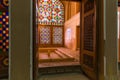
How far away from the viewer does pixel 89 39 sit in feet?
9.69

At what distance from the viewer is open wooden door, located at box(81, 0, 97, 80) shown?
258cm

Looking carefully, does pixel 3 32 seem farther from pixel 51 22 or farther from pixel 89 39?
pixel 51 22

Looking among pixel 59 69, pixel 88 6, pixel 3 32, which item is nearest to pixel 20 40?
pixel 3 32

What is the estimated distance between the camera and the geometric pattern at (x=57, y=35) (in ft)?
28.8

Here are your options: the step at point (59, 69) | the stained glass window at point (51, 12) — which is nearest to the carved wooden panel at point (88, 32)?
the step at point (59, 69)

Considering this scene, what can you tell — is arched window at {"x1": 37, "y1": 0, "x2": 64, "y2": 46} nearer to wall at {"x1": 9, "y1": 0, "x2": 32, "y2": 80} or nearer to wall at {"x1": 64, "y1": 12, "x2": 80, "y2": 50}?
wall at {"x1": 64, "y1": 12, "x2": 80, "y2": 50}

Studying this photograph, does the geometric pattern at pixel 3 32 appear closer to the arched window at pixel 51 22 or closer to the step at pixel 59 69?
the step at pixel 59 69

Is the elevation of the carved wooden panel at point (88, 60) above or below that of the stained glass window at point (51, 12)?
below

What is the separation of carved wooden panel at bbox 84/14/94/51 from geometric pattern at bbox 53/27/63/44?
5.67 meters

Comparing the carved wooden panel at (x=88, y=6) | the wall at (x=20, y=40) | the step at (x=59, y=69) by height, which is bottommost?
the step at (x=59, y=69)

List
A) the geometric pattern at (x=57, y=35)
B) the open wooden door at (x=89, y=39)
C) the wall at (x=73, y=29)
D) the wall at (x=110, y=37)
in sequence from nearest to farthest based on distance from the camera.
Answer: the wall at (x=110, y=37)
the open wooden door at (x=89, y=39)
the wall at (x=73, y=29)
the geometric pattern at (x=57, y=35)

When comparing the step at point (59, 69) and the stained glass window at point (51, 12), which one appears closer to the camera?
the step at point (59, 69)

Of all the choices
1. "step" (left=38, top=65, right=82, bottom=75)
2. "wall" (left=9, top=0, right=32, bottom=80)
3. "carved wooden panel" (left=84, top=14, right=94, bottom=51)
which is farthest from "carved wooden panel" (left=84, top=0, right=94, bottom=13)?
"step" (left=38, top=65, right=82, bottom=75)

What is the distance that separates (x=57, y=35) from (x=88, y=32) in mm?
5946
